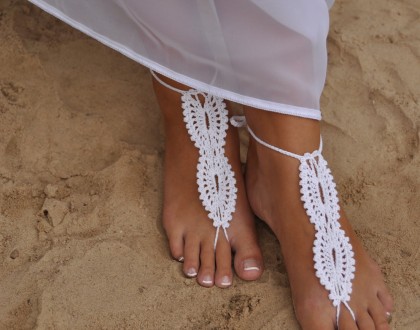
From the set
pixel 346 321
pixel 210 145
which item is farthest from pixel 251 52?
pixel 346 321

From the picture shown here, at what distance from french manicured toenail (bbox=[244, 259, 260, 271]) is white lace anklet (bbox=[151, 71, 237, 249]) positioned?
12cm

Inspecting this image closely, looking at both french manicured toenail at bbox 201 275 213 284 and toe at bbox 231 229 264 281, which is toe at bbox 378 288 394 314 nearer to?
toe at bbox 231 229 264 281

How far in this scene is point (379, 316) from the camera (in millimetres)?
1249

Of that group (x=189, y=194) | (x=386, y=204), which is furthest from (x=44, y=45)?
(x=386, y=204)

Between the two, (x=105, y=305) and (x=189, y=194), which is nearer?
(x=105, y=305)

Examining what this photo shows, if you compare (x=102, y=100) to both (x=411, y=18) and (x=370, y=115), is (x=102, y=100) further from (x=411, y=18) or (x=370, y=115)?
(x=411, y=18)

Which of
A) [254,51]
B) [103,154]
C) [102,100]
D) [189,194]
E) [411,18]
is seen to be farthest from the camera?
[411,18]

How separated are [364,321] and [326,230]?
20cm

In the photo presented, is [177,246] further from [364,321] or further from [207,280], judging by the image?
[364,321]

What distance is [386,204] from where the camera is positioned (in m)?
1.46

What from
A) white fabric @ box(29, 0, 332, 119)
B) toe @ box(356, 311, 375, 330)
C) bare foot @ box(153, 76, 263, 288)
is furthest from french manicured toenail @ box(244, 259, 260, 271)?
white fabric @ box(29, 0, 332, 119)

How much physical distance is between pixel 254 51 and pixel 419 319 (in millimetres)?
643

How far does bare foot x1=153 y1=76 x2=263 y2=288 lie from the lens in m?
1.34

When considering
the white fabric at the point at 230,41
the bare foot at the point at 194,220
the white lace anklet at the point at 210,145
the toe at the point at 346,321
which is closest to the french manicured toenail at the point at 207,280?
the bare foot at the point at 194,220
